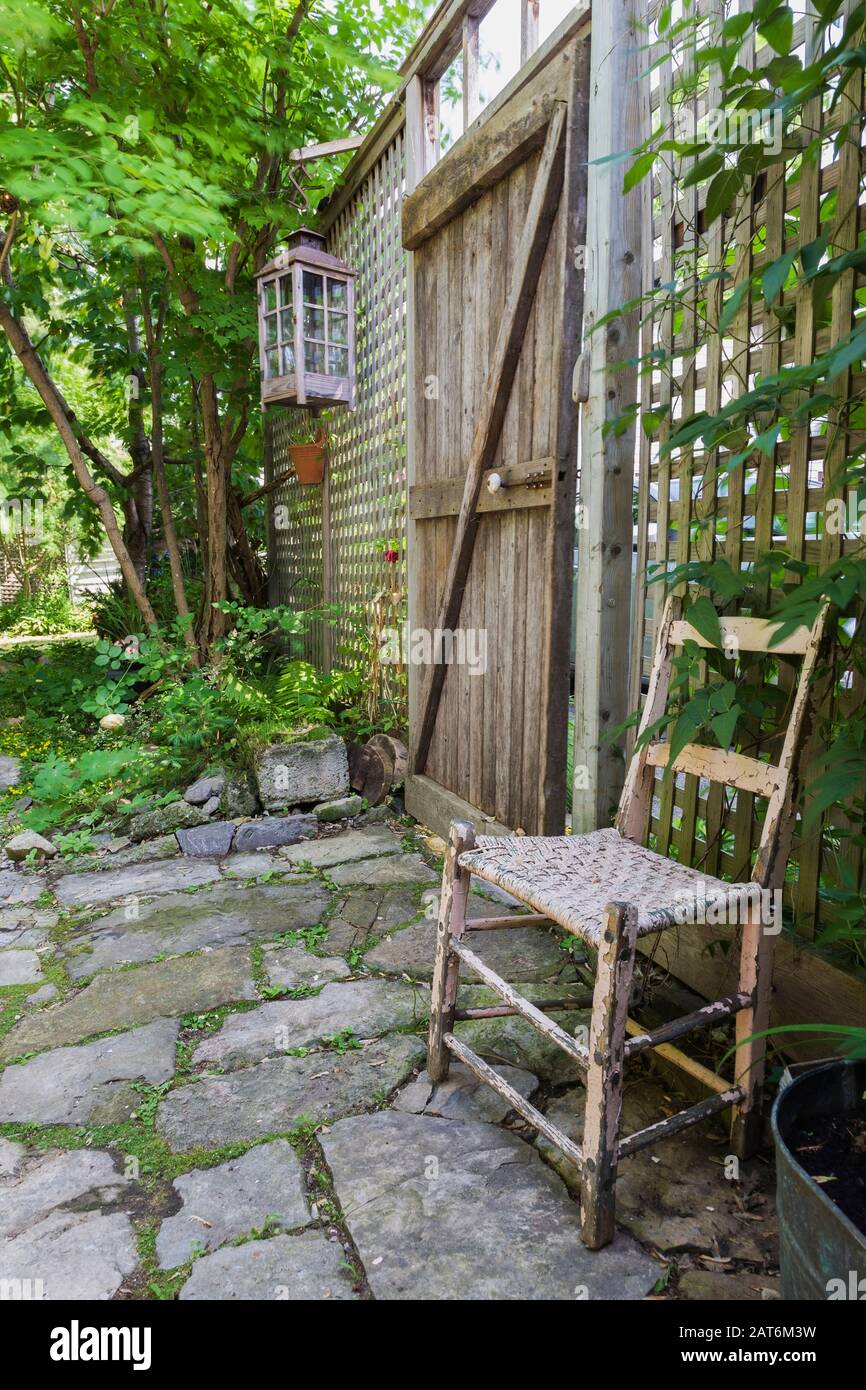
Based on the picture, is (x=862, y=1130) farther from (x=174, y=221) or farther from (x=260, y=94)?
(x=260, y=94)

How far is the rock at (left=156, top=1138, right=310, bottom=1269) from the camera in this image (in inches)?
54.6

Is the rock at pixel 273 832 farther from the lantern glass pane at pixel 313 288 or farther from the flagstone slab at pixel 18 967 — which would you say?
the lantern glass pane at pixel 313 288

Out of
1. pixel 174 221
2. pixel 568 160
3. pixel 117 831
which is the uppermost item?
pixel 174 221

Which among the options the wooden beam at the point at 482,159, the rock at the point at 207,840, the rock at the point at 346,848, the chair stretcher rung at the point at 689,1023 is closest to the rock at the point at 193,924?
the rock at the point at 346,848

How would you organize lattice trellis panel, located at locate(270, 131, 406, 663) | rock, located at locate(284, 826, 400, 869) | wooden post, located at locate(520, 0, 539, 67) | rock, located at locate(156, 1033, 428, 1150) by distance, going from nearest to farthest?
rock, located at locate(156, 1033, 428, 1150)
wooden post, located at locate(520, 0, 539, 67)
rock, located at locate(284, 826, 400, 869)
lattice trellis panel, located at locate(270, 131, 406, 663)

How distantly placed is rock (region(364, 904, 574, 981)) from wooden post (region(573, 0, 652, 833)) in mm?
395

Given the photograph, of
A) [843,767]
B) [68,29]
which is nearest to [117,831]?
[843,767]

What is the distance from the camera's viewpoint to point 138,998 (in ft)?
7.38

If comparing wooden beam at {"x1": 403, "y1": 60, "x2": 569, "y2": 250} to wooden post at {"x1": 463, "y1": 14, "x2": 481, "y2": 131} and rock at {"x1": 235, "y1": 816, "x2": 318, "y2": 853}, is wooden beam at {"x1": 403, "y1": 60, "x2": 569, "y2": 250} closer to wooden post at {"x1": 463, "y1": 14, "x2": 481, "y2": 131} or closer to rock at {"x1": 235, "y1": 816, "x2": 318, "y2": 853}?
wooden post at {"x1": 463, "y1": 14, "x2": 481, "y2": 131}

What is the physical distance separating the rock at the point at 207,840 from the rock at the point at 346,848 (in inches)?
10.4

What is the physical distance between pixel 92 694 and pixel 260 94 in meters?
3.68

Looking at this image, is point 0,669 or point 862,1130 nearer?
point 862,1130

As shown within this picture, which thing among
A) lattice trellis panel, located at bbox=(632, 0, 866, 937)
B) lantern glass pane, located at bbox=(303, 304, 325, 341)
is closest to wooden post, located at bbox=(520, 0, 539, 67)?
lattice trellis panel, located at bbox=(632, 0, 866, 937)

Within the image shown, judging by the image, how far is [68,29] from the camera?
3830 millimetres
